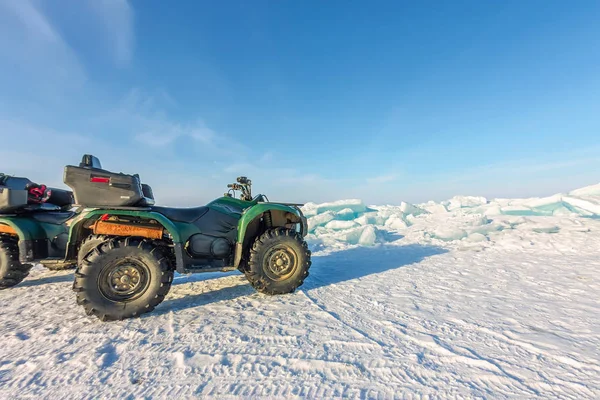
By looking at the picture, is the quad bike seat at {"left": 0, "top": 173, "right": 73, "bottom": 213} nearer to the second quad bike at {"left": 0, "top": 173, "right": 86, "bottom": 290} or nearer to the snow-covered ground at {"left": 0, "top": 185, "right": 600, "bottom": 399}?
the second quad bike at {"left": 0, "top": 173, "right": 86, "bottom": 290}

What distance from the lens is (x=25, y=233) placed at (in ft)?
12.7

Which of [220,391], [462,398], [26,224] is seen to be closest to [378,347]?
[462,398]

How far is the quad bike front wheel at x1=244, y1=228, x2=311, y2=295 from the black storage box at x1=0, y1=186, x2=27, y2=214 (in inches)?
151

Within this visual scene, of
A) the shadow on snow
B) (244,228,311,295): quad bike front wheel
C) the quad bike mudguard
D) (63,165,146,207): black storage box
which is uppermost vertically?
(63,165,146,207): black storage box

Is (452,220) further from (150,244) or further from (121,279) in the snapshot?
(121,279)

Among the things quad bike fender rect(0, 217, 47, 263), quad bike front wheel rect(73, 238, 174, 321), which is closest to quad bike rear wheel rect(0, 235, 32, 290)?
quad bike fender rect(0, 217, 47, 263)

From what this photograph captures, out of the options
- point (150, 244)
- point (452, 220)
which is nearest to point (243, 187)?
point (150, 244)

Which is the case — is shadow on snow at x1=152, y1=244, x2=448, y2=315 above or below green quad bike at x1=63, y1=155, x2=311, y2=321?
below

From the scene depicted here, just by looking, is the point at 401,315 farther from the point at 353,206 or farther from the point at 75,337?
the point at 353,206

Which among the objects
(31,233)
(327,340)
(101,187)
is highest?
(101,187)

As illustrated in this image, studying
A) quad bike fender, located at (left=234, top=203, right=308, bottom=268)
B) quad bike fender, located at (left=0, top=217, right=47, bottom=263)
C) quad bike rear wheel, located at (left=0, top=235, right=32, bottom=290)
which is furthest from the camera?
quad bike rear wheel, located at (left=0, top=235, right=32, bottom=290)

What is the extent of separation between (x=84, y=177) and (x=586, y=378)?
182 inches

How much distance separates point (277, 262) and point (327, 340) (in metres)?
1.56

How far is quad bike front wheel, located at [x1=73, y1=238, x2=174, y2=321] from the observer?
2674mm
